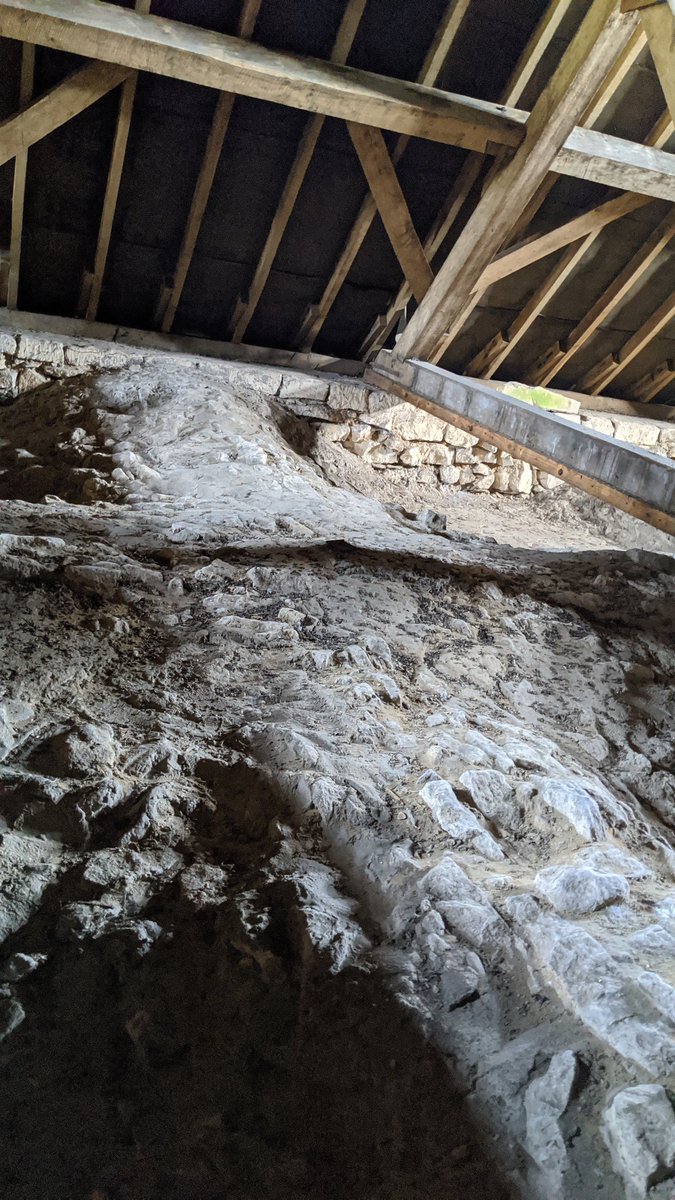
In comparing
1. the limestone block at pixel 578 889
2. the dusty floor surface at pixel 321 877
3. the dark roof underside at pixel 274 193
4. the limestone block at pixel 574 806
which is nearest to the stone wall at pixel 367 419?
the dark roof underside at pixel 274 193

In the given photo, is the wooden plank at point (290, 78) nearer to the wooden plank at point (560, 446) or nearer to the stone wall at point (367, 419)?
the wooden plank at point (560, 446)

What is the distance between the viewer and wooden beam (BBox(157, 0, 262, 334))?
14.3 feet

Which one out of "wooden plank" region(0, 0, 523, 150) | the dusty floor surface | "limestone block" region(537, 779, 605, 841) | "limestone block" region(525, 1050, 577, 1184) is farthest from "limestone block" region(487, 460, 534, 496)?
"limestone block" region(525, 1050, 577, 1184)

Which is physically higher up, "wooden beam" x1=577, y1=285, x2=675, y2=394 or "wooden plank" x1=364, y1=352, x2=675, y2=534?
"wooden beam" x1=577, y1=285, x2=675, y2=394

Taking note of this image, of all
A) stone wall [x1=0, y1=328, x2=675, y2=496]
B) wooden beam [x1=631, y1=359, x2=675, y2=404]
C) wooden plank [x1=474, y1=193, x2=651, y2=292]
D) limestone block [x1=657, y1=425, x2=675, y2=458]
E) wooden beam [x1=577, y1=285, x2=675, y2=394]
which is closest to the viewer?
stone wall [x1=0, y1=328, x2=675, y2=496]

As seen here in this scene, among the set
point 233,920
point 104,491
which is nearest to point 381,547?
point 104,491

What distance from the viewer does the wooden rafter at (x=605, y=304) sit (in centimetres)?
517

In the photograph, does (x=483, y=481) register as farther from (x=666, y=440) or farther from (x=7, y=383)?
(x=7, y=383)

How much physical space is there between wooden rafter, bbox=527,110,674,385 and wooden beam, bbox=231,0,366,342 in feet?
6.32

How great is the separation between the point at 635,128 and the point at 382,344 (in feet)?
6.86

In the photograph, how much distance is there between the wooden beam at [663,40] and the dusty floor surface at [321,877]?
2.35 metres

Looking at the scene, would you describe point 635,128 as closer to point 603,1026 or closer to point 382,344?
point 382,344

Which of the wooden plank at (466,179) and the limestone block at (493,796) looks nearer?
the limestone block at (493,796)

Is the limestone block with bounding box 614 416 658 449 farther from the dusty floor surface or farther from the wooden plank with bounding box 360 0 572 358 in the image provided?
the dusty floor surface
